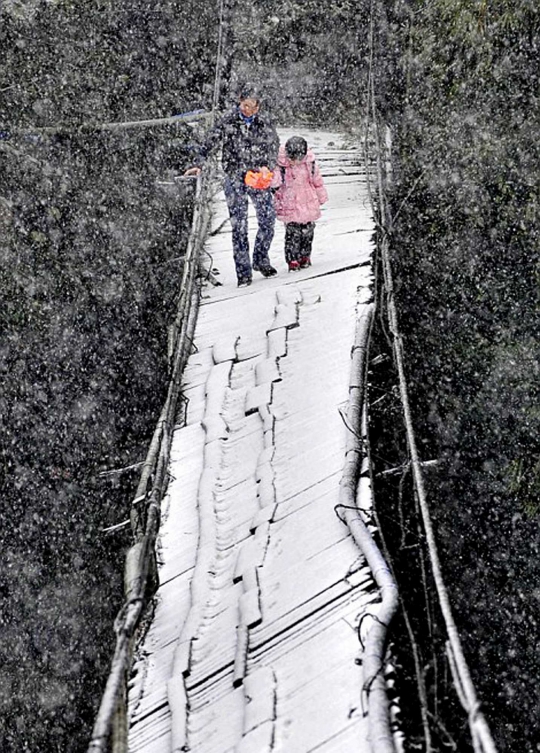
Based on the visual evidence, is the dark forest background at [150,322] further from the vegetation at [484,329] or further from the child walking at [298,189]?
the child walking at [298,189]

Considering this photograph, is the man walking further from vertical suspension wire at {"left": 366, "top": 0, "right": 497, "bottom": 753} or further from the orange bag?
vertical suspension wire at {"left": 366, "top": 0, "right": 497, "bottom": 753}

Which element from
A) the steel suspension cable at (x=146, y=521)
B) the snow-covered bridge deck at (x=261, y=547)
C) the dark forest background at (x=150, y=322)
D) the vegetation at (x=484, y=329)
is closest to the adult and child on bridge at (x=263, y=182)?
the snow-covered bridge deck at (x=261, y=547)

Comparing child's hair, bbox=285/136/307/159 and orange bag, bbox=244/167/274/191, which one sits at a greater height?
child's hair, bbox=285/136/307/159

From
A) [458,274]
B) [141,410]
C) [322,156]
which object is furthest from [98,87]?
[458,274]

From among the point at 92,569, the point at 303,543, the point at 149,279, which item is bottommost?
the point at 92,569

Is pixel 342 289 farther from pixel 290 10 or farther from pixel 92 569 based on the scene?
pixel 290 10

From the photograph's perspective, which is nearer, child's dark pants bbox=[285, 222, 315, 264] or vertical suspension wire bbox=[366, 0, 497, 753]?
vertical suspension wire bbox=[366, 0, 497, 753]

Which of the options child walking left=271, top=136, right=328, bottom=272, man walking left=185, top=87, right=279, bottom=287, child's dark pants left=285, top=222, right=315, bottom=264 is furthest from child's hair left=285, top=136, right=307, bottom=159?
child's dark pants left=285, top=222, right=315, bottom=264

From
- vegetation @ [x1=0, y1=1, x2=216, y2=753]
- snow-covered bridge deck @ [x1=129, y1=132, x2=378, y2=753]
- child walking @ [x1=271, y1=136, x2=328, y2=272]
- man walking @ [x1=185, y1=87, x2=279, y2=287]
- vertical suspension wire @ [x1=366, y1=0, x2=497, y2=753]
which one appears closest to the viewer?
vertical suspension wire @ [x1=366, y1=0, x2=497, y2=753]
